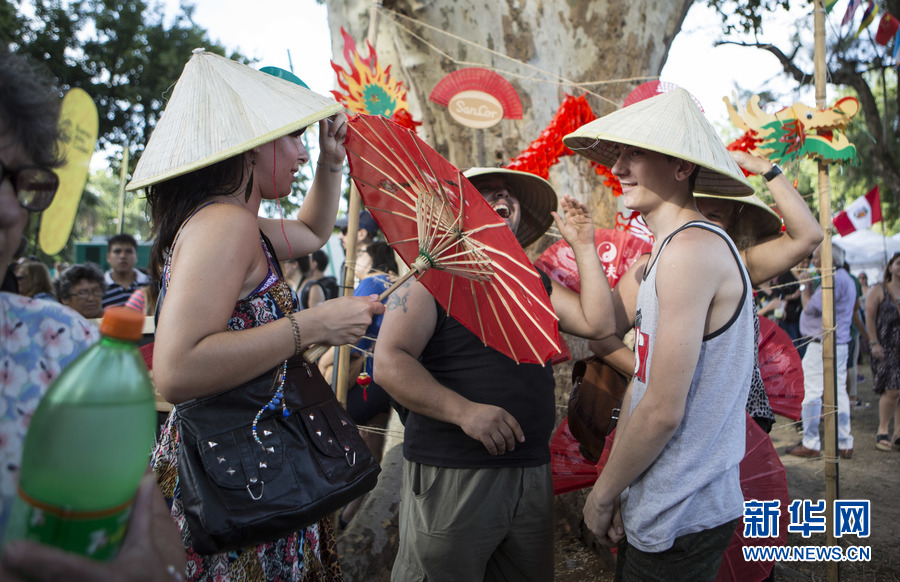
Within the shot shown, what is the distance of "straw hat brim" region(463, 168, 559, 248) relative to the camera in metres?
2.70

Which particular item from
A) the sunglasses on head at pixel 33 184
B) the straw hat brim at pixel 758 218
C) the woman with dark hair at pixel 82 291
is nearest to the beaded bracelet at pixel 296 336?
the sunglasses on head at pixel 33 184

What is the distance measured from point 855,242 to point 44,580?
57.7 ft

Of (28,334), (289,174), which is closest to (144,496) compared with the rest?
(28,334)

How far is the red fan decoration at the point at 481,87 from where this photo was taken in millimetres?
3973

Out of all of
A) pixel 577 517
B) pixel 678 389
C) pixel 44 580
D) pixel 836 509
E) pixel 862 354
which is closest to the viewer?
pixel 44 580

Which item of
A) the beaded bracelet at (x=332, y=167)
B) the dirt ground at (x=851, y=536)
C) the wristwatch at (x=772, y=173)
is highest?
the beaded bracelet at (x=332, y=167)

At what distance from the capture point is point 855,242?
48.7ft

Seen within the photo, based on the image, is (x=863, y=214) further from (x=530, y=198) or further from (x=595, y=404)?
(x=595, y=404)

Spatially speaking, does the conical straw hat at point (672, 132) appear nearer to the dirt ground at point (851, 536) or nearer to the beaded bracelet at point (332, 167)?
the beaded bracelet at point (332, 167)

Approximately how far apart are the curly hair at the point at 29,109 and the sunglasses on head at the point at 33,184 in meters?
0.02

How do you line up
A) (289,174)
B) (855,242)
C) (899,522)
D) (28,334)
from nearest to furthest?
(28,334) → (289,174) → (899,522) → (855,242)

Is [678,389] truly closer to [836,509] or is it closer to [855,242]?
[836,509]

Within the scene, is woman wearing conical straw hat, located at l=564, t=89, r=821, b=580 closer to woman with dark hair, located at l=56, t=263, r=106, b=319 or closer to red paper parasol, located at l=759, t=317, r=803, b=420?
red paper parasol, located at l=759, t=317, r=803, b=420

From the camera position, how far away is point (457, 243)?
5.82 feet
